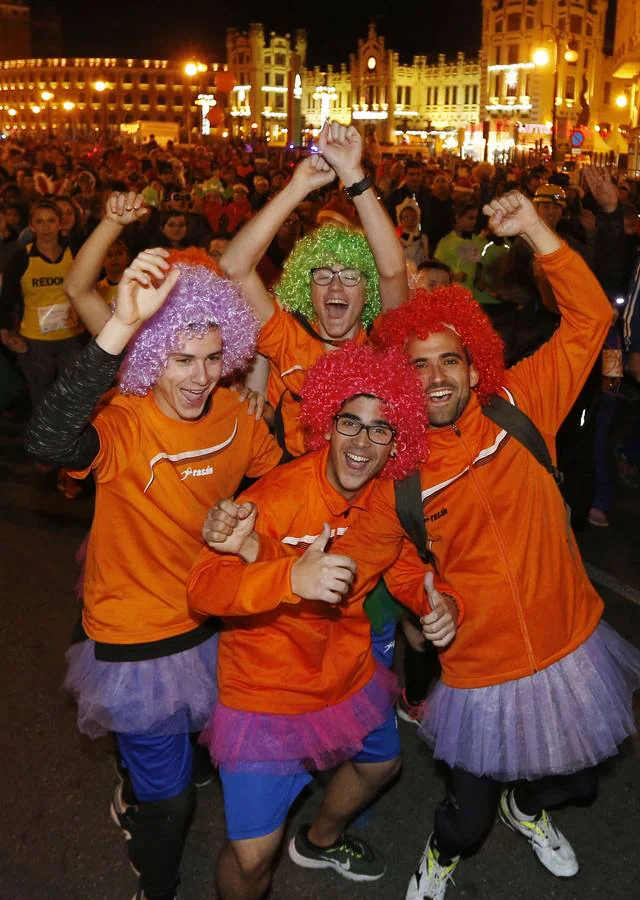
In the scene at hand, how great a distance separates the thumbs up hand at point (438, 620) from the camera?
2.76 m

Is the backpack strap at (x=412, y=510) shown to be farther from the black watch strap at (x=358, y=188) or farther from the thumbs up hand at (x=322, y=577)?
the black watch strap at (x=358, y=188)

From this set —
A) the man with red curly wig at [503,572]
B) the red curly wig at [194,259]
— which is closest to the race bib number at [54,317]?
the red curly wig at [194,259]

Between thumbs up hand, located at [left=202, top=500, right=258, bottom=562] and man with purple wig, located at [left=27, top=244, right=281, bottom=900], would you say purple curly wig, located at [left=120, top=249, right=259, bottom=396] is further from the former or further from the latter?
thumbs up hand, located at [left=202, top=500, right=258, bottom=562]

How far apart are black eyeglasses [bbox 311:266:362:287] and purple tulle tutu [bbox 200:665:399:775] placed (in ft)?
6.31

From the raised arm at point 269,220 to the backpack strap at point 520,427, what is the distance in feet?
4.29

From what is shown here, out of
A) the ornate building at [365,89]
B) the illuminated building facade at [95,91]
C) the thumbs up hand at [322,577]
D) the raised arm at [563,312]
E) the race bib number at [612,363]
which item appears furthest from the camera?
the illuminated building facade at [95,91]

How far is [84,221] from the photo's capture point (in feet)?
35.6

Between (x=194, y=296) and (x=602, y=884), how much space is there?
275cm

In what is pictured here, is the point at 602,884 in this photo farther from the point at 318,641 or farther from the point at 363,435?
the point at 363,435

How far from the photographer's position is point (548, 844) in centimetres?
353

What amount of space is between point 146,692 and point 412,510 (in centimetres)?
110

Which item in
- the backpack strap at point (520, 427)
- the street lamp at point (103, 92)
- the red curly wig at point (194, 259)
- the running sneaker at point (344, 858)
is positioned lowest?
the running sneaker at point (344, 858)

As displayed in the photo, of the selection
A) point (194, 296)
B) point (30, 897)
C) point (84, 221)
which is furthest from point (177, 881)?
point (84, 221)

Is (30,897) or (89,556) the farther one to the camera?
(30,897)
